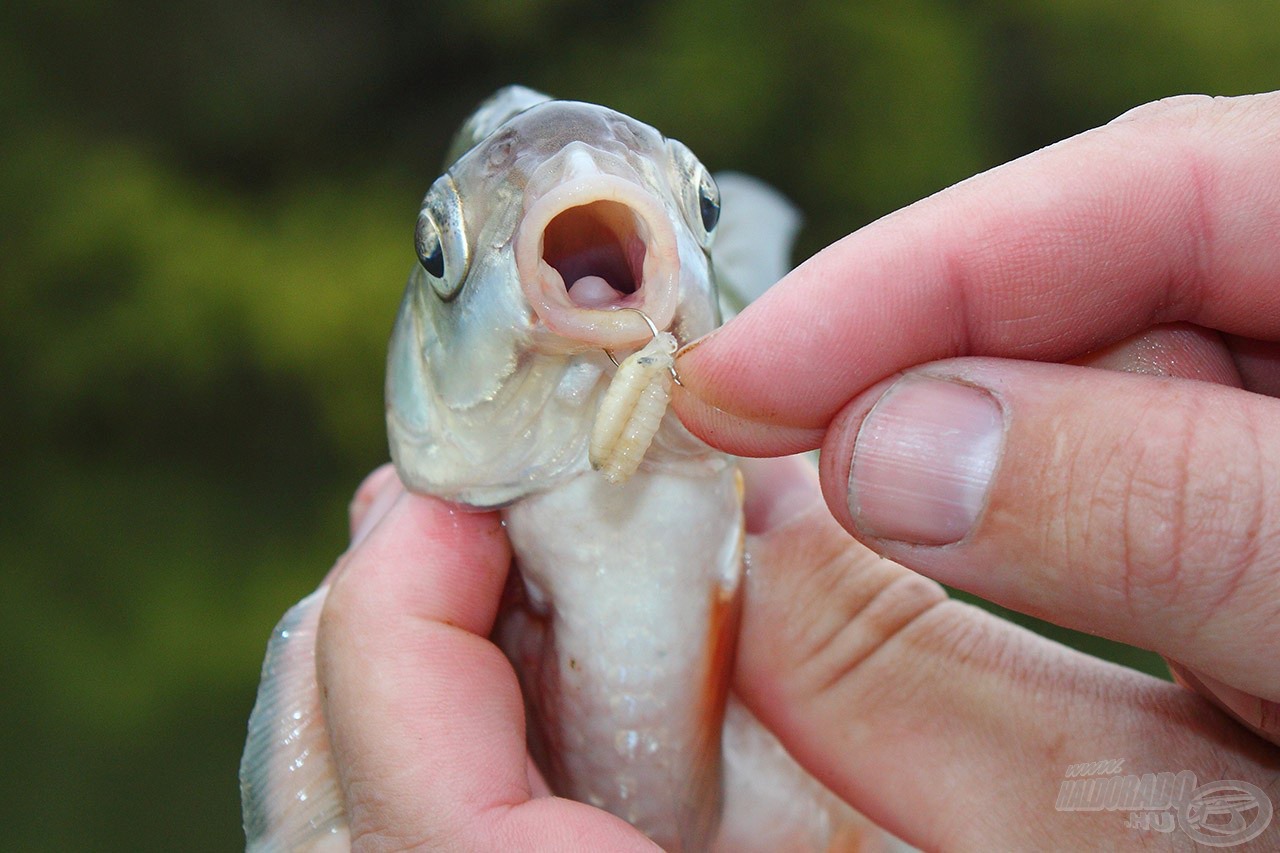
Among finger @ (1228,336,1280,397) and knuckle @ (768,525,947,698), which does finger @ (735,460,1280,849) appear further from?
finger @ (1228,336,1280,397)

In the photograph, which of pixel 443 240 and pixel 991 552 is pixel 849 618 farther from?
pixel 443 240

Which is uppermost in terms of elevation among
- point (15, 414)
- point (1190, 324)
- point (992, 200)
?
point (992, 200)

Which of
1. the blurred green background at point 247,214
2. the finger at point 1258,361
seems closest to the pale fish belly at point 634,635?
the finger at point 1258,361

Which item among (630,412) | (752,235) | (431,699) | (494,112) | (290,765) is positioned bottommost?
Answer: (290,765)

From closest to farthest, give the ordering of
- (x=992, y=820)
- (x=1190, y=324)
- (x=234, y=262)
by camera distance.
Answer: (x=1190, y=324)
(x=992, y=820)
(x=234, y=262)

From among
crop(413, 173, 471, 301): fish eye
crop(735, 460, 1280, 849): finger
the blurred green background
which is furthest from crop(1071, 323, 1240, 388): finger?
the blurred green background

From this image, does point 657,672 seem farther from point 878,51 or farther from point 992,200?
point 878,51

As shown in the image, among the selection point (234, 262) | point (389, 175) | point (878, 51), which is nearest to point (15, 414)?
point (234, 262)

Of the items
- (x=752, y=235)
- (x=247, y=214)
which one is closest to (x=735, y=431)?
(x=752, y=235)
